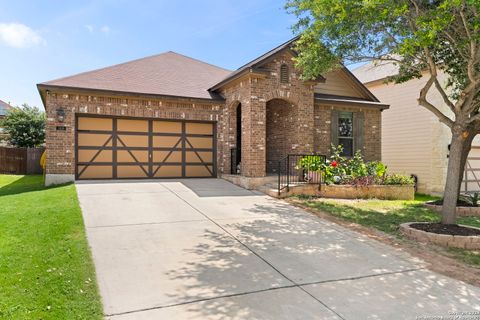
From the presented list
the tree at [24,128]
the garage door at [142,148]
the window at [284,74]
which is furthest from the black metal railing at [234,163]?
the tree at [24,128]

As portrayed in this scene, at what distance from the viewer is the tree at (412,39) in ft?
20.3

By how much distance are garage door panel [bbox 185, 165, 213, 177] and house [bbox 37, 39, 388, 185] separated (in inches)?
1.6

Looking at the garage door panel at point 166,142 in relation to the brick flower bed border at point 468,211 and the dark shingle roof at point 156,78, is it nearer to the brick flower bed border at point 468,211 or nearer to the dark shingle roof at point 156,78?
the dark shingle roof at point 156,78

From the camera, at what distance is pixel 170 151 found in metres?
13.4

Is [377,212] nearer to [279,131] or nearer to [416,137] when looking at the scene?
[279,131]

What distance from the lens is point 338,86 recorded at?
1484cm

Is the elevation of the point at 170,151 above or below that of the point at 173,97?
below

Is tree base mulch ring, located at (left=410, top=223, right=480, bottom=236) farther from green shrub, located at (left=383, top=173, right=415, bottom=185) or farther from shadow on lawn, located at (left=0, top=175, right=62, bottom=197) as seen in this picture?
shadow on lawn, located at (left=0, top=175, right=62, bottom=197)

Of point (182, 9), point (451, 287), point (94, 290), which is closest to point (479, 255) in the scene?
point (451, 287)

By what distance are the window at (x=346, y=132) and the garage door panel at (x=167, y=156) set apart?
6.75m

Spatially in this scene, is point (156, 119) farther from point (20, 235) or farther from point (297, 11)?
point (20, 235)

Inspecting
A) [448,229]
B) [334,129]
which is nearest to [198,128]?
[334,129]

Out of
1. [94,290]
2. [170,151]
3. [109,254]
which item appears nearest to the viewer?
[94,290]

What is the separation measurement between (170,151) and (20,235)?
7912mm
